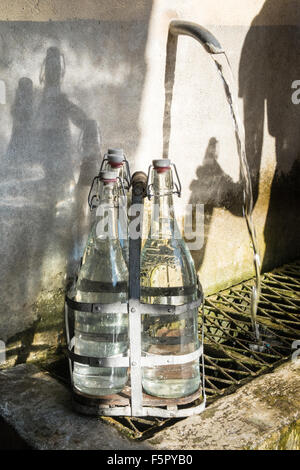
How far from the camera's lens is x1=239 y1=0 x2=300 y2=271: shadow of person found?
8.16 feet

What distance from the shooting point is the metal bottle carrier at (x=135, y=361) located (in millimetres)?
1274

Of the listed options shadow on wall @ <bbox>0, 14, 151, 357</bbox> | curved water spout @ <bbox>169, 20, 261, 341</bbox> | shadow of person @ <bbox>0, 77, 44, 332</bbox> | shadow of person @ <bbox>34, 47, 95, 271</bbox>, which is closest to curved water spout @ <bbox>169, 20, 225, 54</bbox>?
curved water spout @ <bbox>169, 20, 261, 341</bbox>

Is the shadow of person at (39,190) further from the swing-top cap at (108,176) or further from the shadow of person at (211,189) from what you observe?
the shadow of person at (211,189)

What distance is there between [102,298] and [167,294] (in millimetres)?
181

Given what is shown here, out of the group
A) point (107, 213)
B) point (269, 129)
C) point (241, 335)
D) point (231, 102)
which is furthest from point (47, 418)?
point (269, 129)

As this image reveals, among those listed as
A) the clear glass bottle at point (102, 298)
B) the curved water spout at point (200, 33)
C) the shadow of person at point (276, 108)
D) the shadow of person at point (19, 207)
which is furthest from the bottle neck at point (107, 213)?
the shadow of person at point (276, 108)

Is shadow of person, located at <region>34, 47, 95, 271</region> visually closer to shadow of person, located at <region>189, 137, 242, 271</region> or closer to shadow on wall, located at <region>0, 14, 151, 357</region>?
shadow on wall, located at <region>0, 14, 151, 357</region>

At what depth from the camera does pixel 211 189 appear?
7.98 ft

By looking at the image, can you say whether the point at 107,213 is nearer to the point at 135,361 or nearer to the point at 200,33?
the point at 135,361

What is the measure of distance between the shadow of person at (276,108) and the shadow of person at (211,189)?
221mm

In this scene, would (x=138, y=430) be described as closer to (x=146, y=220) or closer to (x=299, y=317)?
(x=146, y=220)

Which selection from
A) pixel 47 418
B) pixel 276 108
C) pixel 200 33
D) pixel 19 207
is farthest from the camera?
pixel 276 108

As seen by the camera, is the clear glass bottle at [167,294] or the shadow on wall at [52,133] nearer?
the clear glass bottle at [167,294]

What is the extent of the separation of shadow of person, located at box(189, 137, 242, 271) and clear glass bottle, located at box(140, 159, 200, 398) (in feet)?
2.88
